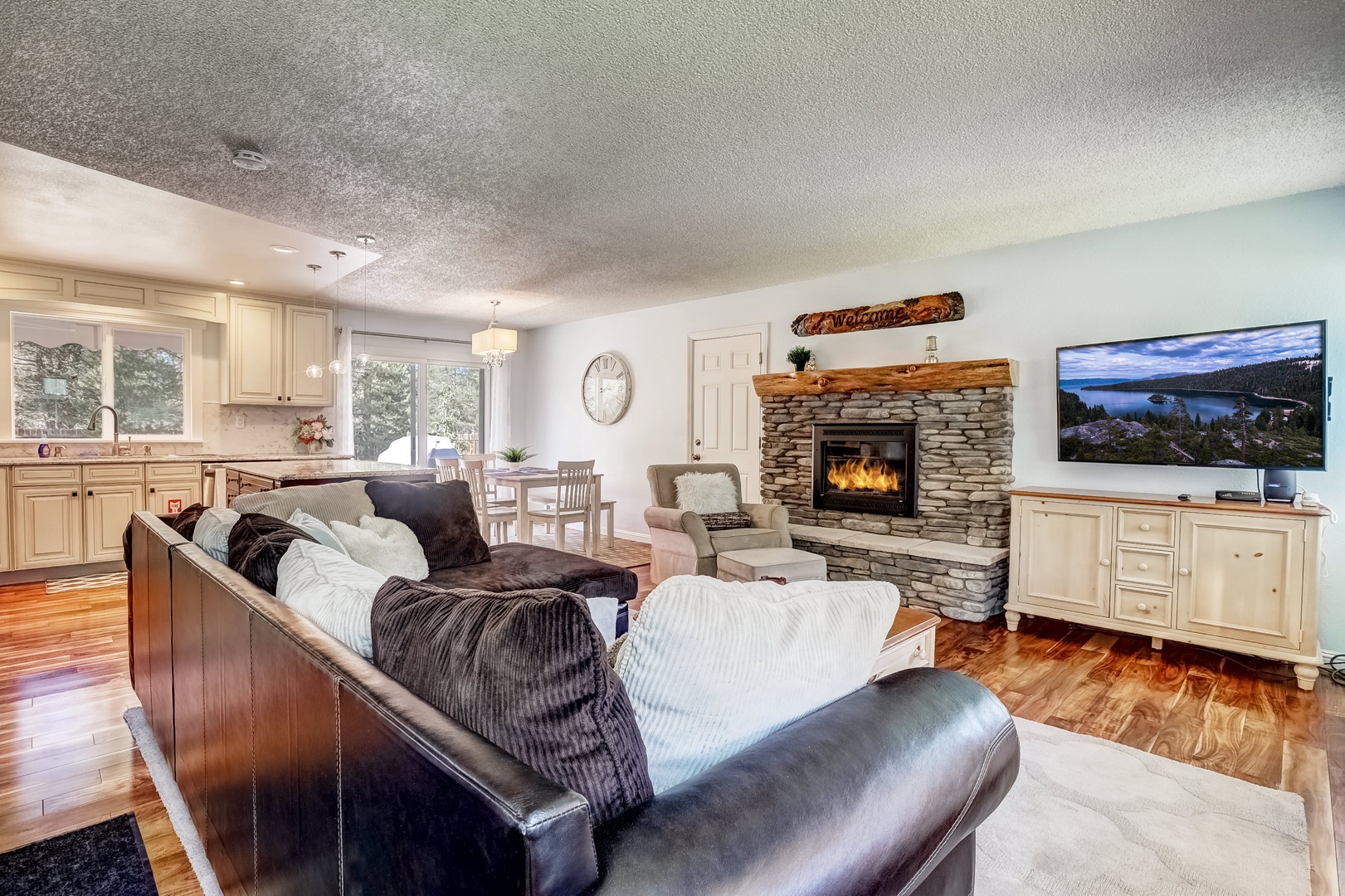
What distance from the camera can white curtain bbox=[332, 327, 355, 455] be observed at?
6594mm

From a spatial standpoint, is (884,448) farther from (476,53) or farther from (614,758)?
(614,758)

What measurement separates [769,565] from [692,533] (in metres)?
0.69

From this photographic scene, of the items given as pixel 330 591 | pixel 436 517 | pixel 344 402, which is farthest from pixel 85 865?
pixel 344 402

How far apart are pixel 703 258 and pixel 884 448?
1939 mm

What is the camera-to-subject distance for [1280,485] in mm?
3234

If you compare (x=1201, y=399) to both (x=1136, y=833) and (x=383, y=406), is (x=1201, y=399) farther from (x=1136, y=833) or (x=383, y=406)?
(x=383, y=406)

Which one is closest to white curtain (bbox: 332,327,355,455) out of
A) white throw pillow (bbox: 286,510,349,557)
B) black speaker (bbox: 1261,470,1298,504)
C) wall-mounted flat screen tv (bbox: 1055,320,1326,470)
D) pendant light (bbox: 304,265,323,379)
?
pendant light (bbox: 304,265,323,379)

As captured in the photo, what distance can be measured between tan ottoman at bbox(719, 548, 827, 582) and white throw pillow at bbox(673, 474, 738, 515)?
0.60 m

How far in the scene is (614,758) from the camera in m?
0.76

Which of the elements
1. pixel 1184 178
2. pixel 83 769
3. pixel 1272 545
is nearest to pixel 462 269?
pixel 83 769

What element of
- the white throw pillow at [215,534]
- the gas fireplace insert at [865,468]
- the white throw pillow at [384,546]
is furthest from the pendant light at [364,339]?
the gas fireplace insert at [865,468]

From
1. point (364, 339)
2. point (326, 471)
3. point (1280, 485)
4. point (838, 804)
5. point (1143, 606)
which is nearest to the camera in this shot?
point (838, 804)

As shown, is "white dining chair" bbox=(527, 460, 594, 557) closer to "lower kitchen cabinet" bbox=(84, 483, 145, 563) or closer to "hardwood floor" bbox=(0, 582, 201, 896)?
"hardwood floor" bbox=(0, 582, 201, 896)

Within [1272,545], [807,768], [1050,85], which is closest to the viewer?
[807,768]
